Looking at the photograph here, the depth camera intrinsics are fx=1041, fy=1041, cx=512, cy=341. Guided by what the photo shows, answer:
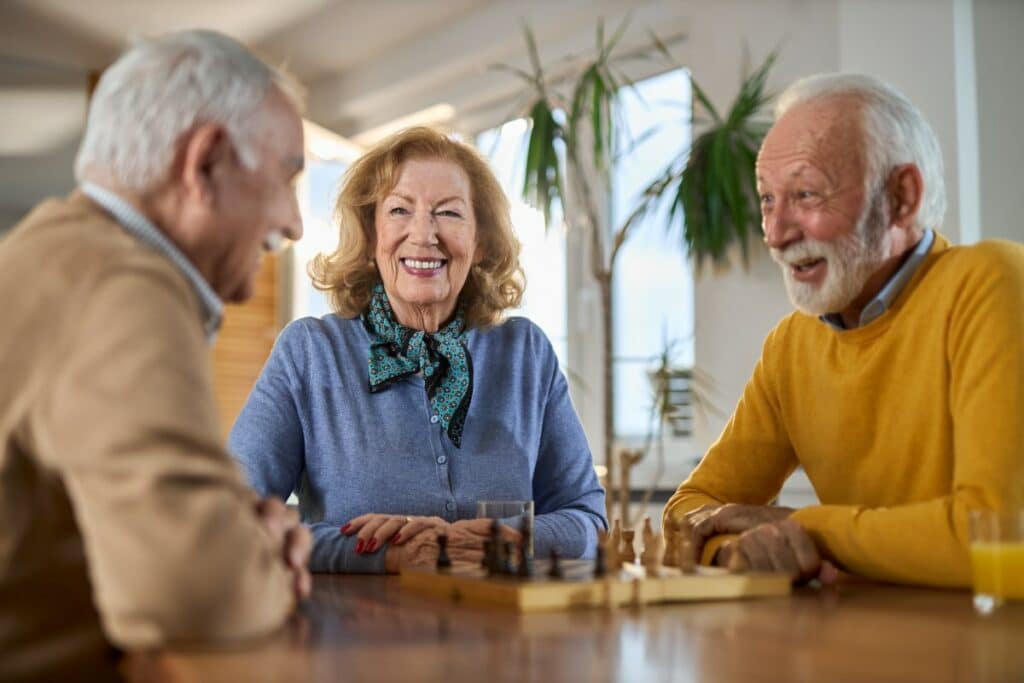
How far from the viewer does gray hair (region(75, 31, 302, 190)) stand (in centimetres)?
110

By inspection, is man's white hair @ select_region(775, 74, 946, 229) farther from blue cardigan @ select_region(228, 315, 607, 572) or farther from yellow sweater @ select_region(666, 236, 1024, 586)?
blue cardigan @ select_region(228, 315, 607, 572)

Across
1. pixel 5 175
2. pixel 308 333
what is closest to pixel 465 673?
pixel 308 333

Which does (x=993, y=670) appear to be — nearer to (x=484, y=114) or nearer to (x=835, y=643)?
(x=835, y=643)

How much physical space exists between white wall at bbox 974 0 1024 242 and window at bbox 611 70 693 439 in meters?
1.48

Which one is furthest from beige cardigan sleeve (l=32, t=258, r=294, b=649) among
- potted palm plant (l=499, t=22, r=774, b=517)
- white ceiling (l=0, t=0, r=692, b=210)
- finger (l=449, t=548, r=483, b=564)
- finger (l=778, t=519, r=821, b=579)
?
white ceiling (l=0, t=0, r=692, b=210)

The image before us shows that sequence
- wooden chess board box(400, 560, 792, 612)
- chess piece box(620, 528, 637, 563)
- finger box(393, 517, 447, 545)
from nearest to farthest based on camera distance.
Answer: wooden chess board box(400, 560, 792, 612)
chess piece box(620, 528, 637, 563)
finger box(393, 517, 447, 545)

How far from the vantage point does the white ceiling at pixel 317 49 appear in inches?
214

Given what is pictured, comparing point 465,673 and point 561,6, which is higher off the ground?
point 561,6

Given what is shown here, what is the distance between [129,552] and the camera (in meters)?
0.85

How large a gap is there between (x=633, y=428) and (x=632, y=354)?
14.0 inches

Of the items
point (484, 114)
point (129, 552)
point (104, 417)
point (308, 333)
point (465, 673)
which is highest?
point (484, 114)

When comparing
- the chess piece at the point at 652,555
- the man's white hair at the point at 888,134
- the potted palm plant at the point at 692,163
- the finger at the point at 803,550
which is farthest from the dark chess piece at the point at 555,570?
the potted palm plant at the point at 692,163

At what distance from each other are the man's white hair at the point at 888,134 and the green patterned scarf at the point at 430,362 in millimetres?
889

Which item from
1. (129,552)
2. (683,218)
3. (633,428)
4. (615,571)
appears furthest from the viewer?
(633,428)
